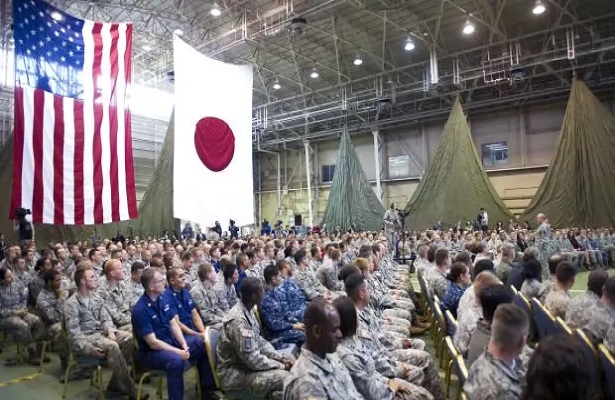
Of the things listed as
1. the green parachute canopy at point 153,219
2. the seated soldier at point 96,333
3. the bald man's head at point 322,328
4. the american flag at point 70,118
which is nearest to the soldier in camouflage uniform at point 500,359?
the bald man's head at point 322,328

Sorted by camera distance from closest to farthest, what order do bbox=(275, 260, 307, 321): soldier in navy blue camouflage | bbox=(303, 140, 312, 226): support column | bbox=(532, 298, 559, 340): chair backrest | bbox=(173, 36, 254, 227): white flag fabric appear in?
bbox=(532, 298, 559, 340): chair backrest
bbox=(275, 260, 307, 321): soldier in navy blue camouflage
bbox=(173, 36, 254, 227): white flag fabric
bbox=(303, 140, 312, 226): support column

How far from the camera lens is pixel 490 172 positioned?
17.9 metres

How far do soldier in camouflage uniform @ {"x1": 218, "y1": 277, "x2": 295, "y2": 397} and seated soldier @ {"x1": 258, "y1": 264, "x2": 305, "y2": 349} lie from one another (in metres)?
0.63

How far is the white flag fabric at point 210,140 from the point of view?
7.35 metres

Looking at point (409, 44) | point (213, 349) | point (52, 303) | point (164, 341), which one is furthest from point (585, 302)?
point (409, 44)

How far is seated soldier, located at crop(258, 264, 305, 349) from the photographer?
3551 millimetres

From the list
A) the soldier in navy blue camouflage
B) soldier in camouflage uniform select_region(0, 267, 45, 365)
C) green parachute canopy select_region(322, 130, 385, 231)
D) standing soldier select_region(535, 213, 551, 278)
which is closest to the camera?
the soldier in navy blue camouflage

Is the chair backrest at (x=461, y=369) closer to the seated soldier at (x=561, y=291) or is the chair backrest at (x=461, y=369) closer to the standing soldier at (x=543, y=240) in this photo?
the seated soldier at (x=561, y=291)

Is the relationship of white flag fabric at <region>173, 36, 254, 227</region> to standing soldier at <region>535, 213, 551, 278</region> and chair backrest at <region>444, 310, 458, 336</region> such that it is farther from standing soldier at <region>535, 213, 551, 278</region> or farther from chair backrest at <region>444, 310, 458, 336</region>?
standing soldier at <region>535, 213, 551, 278</region>

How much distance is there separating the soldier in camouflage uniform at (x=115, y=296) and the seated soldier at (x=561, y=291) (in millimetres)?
3682

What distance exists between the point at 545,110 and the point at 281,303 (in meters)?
A: 16.8

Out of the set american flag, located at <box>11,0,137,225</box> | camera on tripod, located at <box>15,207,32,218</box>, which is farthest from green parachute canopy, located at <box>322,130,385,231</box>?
camera on tripod, located at <box>15,207,32,218</box>

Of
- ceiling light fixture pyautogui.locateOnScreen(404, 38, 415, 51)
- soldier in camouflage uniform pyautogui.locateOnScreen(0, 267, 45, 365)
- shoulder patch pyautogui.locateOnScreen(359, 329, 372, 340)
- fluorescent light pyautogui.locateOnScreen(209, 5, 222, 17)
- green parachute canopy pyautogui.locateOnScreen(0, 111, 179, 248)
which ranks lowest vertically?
soldier in camouflage uniform pyautogui.locateOnScreen(0, 267, 45, 365)

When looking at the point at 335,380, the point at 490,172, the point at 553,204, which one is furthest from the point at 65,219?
the point at 490,172
